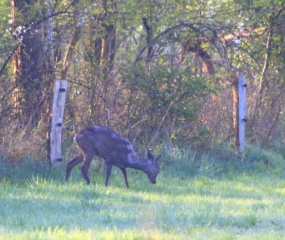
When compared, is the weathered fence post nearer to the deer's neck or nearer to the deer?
the deer

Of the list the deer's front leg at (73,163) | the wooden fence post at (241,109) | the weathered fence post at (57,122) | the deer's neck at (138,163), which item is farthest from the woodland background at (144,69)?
the deer's neck at (138,163)

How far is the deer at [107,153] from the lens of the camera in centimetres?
1270

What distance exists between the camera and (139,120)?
1573 cm

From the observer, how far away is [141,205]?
997cm

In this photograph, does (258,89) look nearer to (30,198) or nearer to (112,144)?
(112,144)

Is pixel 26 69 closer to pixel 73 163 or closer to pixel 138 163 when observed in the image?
pixel 73 163

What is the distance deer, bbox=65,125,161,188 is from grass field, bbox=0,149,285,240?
267mm

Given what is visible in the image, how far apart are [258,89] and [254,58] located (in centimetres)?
99

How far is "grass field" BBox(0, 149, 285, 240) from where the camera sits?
777 cm

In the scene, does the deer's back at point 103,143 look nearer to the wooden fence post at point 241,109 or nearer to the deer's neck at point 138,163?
the deer's neck at point 138,163

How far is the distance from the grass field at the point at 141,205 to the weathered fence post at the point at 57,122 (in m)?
0.29

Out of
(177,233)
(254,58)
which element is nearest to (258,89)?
(254,58)

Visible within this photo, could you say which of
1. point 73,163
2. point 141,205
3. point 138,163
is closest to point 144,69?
point 138,163

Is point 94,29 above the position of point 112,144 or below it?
above
